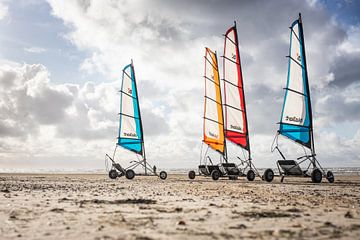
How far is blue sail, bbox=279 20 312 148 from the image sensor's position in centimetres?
2245

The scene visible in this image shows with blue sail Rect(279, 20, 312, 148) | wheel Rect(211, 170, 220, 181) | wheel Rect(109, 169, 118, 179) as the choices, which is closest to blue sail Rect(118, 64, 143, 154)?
wheel Rect(109, 169, 118, 179)

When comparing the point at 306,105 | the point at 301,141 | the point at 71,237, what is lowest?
the point at 71,237

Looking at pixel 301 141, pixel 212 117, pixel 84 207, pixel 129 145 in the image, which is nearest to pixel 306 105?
pixel 301 141

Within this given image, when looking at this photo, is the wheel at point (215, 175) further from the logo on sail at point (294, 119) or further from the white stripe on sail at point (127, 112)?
the white stripe on sail at point (127, 112)

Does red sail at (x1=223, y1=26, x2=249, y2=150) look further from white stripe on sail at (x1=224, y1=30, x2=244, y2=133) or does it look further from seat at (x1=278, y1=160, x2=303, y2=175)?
seat at (x1=278, y1=160, x2=303, y2=175)

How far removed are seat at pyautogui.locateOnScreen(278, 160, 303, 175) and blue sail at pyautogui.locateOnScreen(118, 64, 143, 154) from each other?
45.3ft

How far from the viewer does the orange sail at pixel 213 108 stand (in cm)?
2884

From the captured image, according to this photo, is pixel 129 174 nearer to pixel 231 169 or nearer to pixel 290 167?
pixel 231 169

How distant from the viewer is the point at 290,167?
20562 mm

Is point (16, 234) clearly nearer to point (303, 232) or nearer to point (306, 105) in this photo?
point (303, 232)

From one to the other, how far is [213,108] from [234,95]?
2.87m

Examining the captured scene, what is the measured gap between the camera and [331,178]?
20062mm

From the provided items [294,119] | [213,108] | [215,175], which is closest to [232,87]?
[213,108]

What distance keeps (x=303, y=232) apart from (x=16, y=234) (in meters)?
4.00
